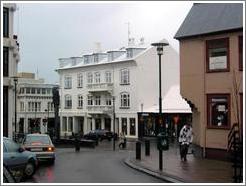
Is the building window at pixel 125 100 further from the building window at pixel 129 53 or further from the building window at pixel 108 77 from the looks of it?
the building window at pixel 129 53

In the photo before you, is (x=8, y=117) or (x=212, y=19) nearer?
(x=212, y=19)

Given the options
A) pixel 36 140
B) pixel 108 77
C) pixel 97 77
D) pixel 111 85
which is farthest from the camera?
pixel 97 77

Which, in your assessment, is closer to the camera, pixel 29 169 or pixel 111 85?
pixel 29 169

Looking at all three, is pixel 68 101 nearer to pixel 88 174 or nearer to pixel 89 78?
pixel 89 78

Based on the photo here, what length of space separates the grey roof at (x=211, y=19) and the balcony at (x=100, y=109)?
40755mm

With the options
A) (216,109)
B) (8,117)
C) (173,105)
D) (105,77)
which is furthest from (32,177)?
(105,77)

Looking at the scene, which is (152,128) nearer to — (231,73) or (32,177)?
(231,73)

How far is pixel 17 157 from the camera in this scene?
58.6 feet

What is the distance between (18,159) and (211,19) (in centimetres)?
1144

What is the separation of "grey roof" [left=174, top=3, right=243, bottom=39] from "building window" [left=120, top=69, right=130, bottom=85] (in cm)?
3780

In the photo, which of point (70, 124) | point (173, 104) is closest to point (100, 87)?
point (70, 124)

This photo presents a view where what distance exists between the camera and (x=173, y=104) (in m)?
57.2

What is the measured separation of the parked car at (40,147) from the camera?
75.8 feet

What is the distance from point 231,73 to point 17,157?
10.2 meters
